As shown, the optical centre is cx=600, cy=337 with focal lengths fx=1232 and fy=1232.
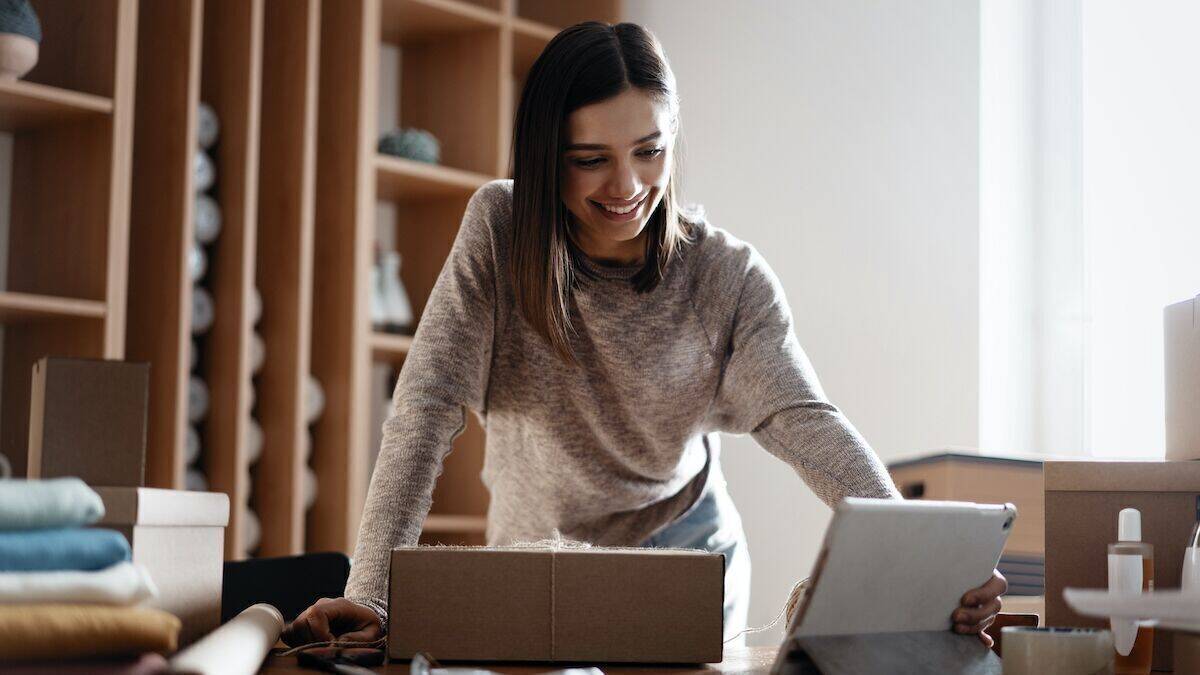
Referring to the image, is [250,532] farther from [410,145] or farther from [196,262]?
[410,145]

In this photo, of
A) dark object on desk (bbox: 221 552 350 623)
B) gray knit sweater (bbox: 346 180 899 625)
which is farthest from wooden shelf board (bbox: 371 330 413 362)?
dark object on desk (bbox: 221 552 350 623)

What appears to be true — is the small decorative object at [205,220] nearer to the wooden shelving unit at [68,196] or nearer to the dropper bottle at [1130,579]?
the wooden shelving unit at [68,196]

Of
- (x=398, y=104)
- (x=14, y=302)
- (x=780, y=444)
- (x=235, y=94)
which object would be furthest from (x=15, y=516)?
(x=398, y=104)

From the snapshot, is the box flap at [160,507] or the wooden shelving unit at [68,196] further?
the wooden shelving unit at [68,196]

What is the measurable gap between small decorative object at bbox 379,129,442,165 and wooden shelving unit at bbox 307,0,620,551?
4 centimetres

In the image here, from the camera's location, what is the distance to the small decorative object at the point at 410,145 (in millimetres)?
3234

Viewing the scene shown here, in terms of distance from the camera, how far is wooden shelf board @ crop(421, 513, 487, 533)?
3184 millimetres

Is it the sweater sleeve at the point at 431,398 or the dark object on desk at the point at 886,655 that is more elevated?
the sweater sleeve at the point at 431,398

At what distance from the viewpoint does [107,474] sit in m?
0.91

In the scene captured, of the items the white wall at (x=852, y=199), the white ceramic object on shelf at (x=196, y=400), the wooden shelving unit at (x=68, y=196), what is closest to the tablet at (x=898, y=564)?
the white wall at (x=852, y=199)

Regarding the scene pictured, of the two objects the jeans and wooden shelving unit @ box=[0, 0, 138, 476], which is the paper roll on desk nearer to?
the jeans

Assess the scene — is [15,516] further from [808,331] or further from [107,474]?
[808,331]

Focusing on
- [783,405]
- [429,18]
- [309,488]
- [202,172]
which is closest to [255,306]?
[202,172]

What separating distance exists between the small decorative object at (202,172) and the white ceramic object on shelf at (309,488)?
70 centimetres
